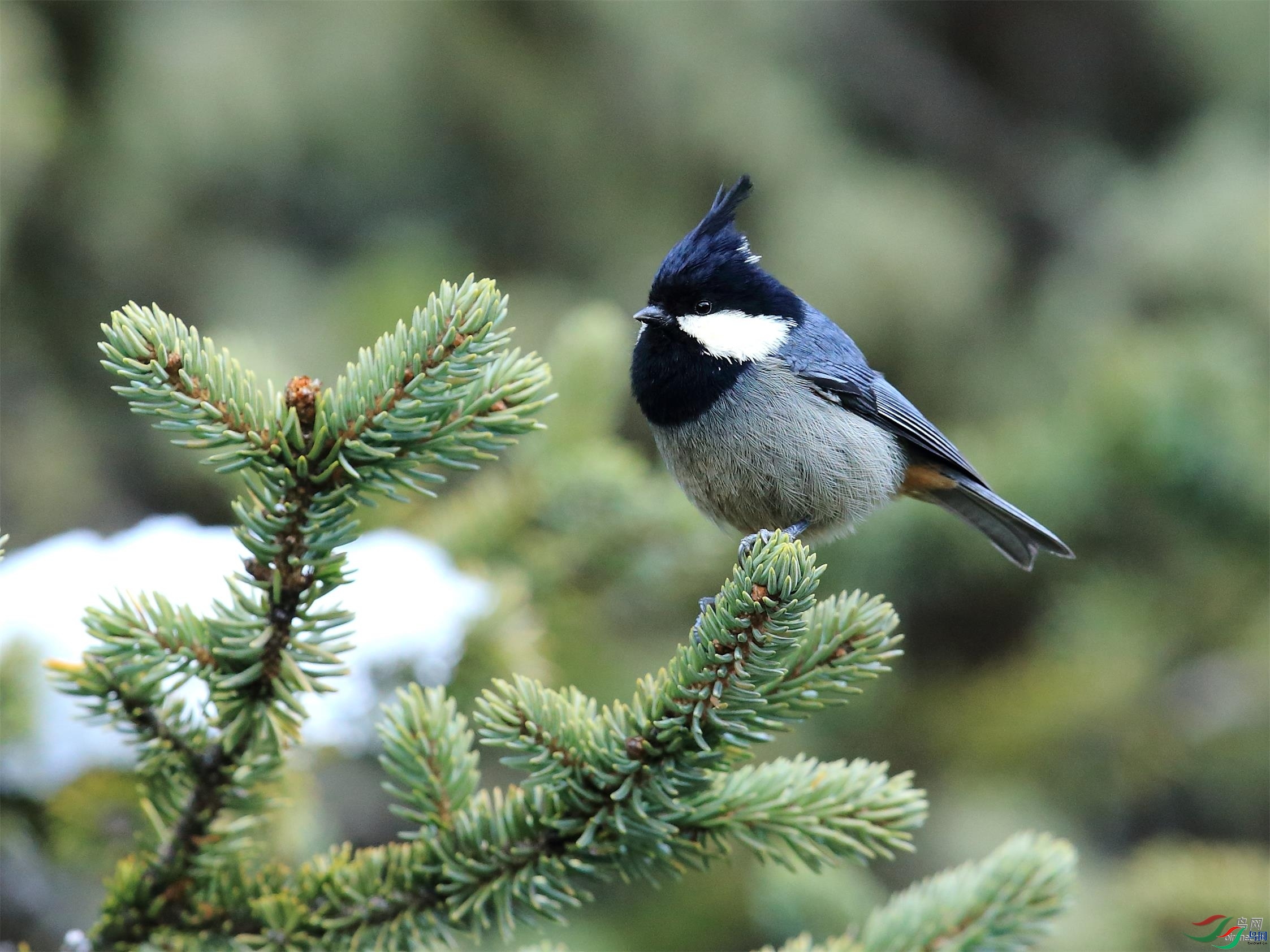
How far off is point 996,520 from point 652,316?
1.30 metres

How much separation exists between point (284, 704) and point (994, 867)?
1198mm

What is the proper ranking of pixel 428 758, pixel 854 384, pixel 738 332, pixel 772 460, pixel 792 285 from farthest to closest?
pixel 792 285
pixel 854 384
pixel 738 332
pixel 772 460
pixel 428 758

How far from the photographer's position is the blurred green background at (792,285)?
310 centimetres

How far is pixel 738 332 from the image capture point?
311 cm

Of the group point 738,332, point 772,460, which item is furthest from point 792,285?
point 772,460

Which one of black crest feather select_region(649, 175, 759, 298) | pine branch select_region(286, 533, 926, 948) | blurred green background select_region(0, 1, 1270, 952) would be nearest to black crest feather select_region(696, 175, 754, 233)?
black crest feather select_region(649, 175, 759, 298)

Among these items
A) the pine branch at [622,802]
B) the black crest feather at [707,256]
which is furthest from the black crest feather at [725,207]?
the pine branch at [622,802]

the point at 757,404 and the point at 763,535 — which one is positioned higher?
the point at 757,404

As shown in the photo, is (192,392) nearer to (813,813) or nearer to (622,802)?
(622,802)

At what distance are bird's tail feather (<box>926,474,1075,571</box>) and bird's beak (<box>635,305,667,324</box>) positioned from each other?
3.53ft

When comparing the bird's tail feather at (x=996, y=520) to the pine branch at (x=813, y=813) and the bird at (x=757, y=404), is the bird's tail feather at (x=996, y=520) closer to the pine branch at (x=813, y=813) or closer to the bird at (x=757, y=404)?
the bird at (x=757, y=404)

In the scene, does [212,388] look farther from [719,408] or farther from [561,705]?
[719,408]
